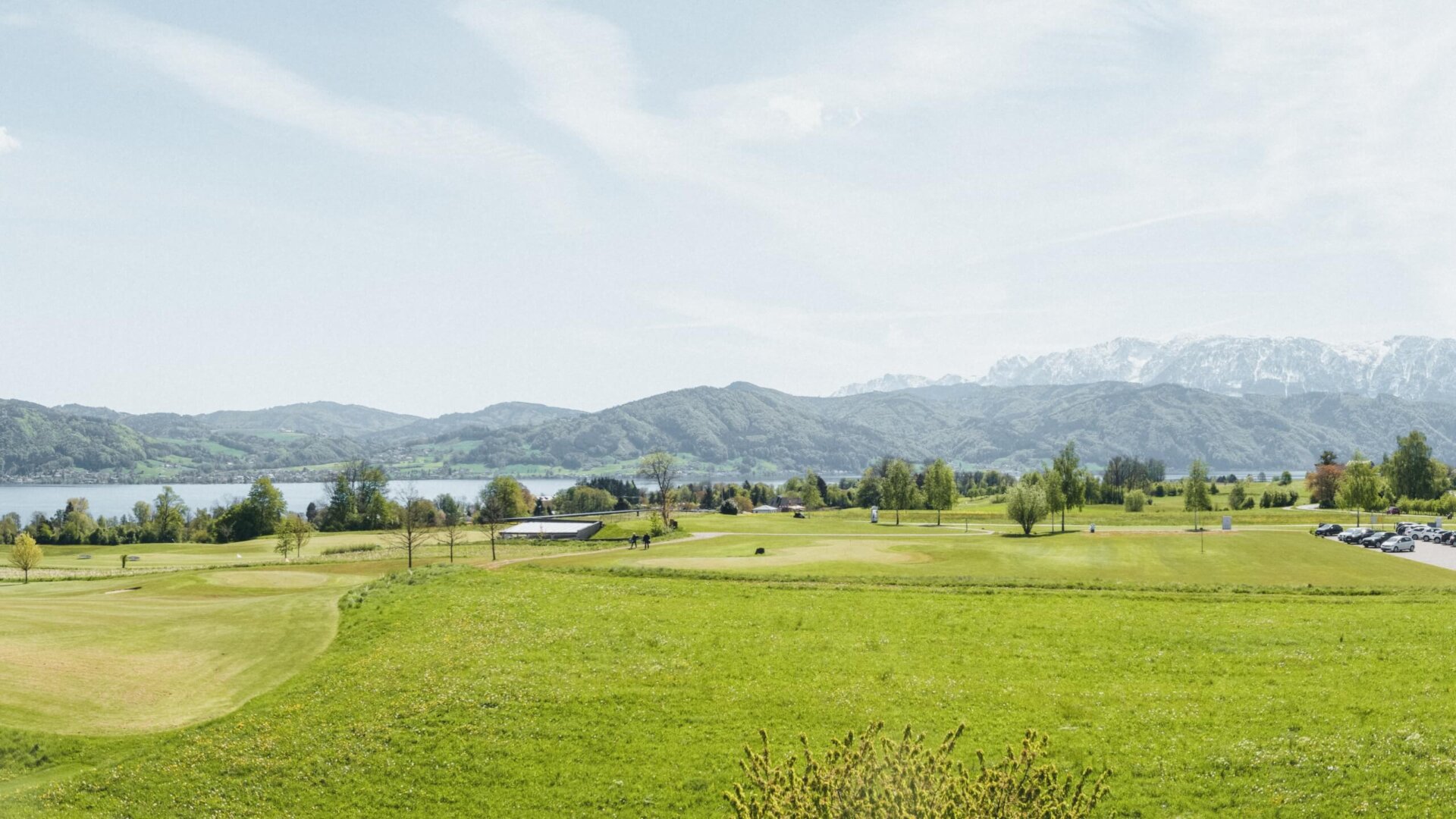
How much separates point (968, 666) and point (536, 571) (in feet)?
118

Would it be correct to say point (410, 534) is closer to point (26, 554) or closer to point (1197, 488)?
point (26, 554)

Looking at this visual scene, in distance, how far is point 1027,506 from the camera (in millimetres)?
91938

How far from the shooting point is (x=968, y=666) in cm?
2880

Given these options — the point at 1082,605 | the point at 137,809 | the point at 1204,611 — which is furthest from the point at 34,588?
the point at 1204,611

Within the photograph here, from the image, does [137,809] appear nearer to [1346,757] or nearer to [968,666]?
[968,666]

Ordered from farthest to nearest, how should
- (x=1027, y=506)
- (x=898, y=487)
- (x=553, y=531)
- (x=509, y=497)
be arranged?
(x=509, y=497), (x=898, y=487), (x=553, y=531), (x=1027, y=506)

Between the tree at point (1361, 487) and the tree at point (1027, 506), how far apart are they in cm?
3891

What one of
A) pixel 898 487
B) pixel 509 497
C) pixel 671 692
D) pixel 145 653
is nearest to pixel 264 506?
pixel 509 497

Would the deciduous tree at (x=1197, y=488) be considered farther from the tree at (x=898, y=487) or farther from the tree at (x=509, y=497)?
the tree at (x=509, y=497)

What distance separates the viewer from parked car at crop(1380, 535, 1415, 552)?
70.4 metres

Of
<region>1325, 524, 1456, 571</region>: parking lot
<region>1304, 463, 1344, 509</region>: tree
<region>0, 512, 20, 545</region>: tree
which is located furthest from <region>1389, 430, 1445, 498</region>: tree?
<region>0, 512, 20, 545</region>: tree

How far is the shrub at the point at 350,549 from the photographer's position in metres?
96.3

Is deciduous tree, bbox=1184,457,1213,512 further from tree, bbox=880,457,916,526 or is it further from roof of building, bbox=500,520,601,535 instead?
roof of building, bbox=500,520,601,535

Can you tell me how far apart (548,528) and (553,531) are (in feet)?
7.23
